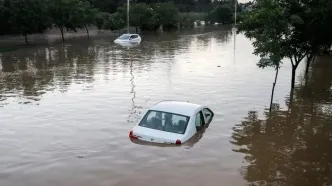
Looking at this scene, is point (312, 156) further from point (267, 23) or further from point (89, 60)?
point (89, 60)

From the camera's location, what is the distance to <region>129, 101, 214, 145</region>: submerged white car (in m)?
12.7

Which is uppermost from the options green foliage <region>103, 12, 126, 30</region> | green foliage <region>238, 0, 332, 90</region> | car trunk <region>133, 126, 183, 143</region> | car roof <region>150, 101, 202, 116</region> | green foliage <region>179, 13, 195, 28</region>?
green foliage <region>179, 13, 195, 28</region>

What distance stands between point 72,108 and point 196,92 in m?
7.34

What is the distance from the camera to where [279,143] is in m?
13.9

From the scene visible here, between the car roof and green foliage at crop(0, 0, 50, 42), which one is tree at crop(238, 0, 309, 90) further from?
green foliage at crop(0, 0, 50, 42)

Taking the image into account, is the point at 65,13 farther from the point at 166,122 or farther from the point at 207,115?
the point at 166,122

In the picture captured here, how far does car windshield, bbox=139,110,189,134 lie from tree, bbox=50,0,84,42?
49111mm

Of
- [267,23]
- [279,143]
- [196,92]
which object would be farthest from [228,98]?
[279,143]

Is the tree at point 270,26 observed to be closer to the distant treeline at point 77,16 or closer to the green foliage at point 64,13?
the distant treeline at point 77,16

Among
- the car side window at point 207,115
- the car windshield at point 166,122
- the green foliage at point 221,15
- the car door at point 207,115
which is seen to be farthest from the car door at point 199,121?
the green foliage at point 221,15

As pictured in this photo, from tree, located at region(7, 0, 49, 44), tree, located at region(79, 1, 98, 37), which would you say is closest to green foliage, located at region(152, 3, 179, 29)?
tree, located at region(79, 1, 98, 37)

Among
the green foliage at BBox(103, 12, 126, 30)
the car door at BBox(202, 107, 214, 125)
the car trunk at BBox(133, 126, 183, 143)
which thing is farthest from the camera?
the green foliage at BBox(103, 12, 126, 30)

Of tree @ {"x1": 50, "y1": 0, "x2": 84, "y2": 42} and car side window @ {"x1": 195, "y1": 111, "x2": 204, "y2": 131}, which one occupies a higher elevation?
tree @ {"x1": 50, "y1": 0, "x2": 84, "y2": 42}

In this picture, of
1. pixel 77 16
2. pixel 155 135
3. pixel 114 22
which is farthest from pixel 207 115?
pixel 114 22
